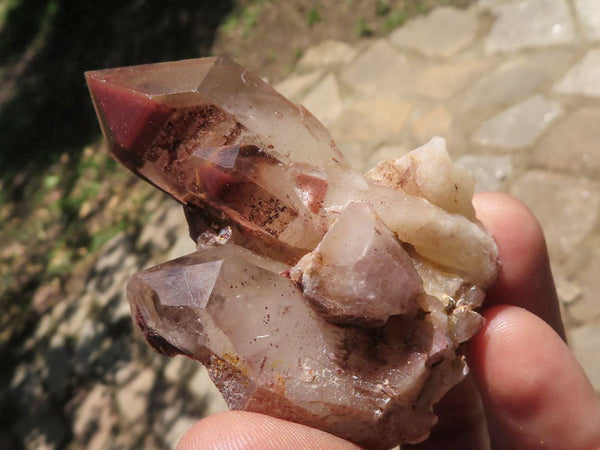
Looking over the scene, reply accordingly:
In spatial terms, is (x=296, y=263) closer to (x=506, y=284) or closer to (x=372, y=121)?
(x=506, y=284)

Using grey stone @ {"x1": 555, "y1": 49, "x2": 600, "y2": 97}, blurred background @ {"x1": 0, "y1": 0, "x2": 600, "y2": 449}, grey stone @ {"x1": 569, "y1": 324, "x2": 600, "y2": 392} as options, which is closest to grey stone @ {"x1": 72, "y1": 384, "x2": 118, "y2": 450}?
blurred background @ {"x1": 0, "y1": 0, "x2": 600, "y2": 449}

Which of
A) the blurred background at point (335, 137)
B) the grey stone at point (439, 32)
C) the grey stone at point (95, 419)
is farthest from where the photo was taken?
the grey stone at point (439, 32)

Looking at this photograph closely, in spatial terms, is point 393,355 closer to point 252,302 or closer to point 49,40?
point 252,302

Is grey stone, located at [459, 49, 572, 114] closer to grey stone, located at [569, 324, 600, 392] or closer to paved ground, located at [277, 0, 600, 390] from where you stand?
paved ground, located at [277, 0, 600, 390]

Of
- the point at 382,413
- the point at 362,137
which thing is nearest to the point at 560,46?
the point at 362,137

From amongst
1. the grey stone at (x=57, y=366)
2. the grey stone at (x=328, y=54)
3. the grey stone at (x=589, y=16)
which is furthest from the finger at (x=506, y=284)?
the grey stone at (x=328, y=54)

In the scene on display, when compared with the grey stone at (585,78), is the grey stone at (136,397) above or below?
below

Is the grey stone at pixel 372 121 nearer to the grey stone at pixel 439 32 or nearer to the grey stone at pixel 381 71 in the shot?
the grey stone at pixel 381 71

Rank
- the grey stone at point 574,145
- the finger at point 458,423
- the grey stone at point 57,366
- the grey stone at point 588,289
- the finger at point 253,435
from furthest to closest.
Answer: the grey stone at point 57,366 → the grey stone at point 574,145 → the grey stone at point 588,289 → the finger at point 458,423 → the finger at point 253,435
